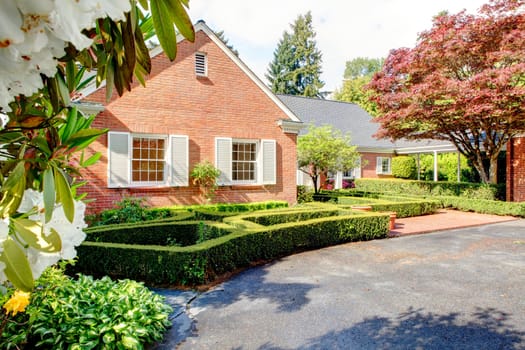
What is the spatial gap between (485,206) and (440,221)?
3.18 metres

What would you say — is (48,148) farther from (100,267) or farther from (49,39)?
(100,267)

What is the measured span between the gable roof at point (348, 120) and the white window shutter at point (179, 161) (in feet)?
38.5

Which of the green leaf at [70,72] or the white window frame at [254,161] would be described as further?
the white window frame at [254,161]

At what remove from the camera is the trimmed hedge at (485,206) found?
12609 mm

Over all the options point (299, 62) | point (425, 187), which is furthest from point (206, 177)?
point (299, 62)

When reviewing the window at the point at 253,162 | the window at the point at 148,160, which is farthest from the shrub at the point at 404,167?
the window at the point at 148,160

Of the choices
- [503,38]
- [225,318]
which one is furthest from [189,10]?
[503,38]

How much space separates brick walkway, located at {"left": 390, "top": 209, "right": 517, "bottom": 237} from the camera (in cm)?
1016

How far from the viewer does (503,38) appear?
38.8 ft

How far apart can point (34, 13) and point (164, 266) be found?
5241 mm

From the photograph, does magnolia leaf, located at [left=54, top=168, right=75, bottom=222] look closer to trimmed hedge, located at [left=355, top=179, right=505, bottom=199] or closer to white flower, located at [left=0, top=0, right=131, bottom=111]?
white flower, located at [left=0, top=0, right=131, bottom=111]

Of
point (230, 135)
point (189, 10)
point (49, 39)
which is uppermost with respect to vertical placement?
point (230, 135)

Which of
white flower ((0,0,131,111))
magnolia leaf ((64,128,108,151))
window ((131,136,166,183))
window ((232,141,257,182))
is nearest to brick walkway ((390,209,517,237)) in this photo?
window ((232,141,257,182))

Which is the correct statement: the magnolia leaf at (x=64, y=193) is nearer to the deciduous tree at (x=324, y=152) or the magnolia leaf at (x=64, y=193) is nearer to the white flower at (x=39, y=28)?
the white flower at (x=39, y=28)
